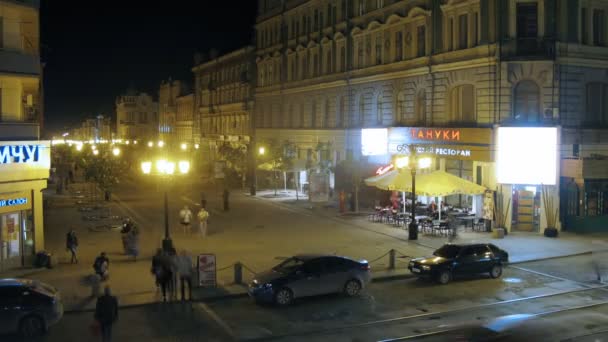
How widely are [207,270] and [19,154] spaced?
27.8ft

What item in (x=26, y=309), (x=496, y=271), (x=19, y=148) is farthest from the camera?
(x=19, y=148)

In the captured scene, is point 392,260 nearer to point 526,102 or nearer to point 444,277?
point 444,277

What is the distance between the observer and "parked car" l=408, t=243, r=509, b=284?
2267 centimetres

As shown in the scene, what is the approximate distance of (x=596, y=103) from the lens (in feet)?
115

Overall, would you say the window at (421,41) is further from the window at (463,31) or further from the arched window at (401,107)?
the window at (463,31)

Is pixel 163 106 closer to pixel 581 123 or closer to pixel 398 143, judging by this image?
pixel 398 143

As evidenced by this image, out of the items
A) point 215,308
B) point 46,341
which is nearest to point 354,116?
point 215,308

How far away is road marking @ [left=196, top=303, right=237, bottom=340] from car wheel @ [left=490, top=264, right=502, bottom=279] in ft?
33.3

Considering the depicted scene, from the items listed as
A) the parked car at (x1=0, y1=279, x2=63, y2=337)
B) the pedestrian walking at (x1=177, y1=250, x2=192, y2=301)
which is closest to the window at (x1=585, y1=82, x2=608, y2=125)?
the pedestrian walking at (x1=177, y1=250, x2=192, y2=301)

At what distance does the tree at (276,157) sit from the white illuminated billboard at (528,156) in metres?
21.6

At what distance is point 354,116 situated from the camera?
166 ft

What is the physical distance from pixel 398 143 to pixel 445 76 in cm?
569

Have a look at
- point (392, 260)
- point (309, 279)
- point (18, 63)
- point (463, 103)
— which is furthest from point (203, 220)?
point (463, 103)

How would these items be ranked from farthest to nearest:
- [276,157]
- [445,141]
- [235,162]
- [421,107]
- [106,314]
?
[235,162] < [276,157] < [421,107] < [445,141] < [106,314]
